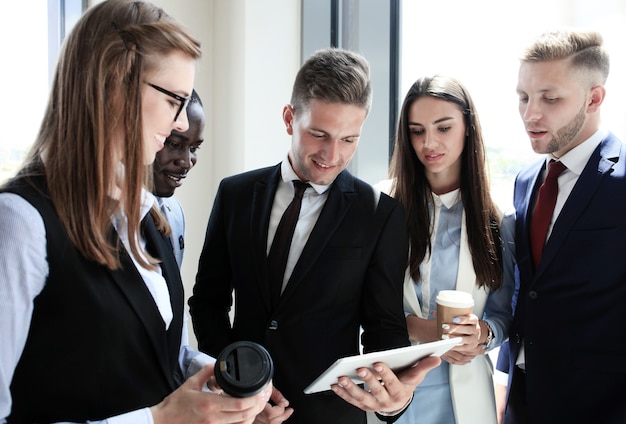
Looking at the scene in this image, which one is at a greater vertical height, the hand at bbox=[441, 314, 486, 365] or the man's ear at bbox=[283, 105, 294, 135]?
→ the man's ear at bbox=[283, 105, 294, 135]

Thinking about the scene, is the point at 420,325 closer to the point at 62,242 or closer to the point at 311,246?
the point at 311,246

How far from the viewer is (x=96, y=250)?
3.08 feet

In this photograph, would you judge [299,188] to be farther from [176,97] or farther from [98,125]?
[98,125]

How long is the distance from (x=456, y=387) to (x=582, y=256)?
581mm

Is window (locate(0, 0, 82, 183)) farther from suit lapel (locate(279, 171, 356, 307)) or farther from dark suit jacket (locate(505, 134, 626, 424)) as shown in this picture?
dark suit jacket (locate(505, 134, 626, 424))

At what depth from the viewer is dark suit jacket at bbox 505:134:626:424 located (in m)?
1.49

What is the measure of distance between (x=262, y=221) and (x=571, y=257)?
0.93 meters

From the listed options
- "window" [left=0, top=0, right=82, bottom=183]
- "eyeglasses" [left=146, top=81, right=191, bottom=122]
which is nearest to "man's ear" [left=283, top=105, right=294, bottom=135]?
"eyeglasses" [left=146, top=81, right=191, bottom=122]

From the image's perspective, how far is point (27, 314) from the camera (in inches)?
34.1

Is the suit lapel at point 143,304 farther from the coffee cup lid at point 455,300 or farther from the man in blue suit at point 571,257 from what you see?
the man in blue suit at point 571,257

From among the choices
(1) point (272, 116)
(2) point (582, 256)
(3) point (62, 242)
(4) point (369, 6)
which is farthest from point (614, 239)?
(1) point (272, 116)

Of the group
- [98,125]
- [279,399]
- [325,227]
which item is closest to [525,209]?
[325,227]

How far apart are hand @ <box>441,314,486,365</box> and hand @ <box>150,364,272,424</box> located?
28.4 inches

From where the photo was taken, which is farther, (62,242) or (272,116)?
(272,116)
